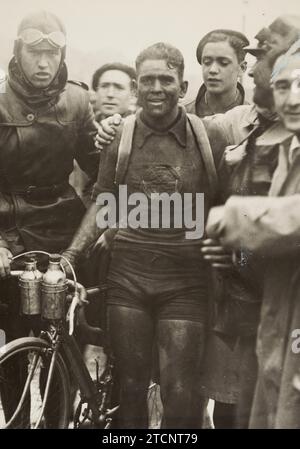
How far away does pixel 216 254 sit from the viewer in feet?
13.8

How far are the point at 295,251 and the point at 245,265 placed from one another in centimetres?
32

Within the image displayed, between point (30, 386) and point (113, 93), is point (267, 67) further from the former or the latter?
point (30, 386)

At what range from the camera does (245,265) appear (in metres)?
4.15

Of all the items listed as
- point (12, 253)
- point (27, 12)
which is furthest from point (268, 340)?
point (27, 12)

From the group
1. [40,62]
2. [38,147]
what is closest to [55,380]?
[38,147]

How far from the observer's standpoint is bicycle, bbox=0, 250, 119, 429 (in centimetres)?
414

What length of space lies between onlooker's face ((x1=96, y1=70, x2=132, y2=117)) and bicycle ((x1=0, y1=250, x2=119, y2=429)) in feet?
3.91

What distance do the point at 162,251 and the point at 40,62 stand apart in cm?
144

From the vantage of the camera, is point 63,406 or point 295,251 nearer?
point 295,251

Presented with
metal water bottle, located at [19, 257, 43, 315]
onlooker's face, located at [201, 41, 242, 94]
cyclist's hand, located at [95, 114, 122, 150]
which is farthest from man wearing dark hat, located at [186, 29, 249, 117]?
metal water bottle, located at [19, 257, 43, 315]

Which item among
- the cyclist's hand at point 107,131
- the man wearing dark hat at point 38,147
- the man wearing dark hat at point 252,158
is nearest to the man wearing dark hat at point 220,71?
the man wearing dark hat at point 252,158

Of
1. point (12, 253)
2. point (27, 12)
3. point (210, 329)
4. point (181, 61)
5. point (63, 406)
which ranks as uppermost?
point (27, 12)

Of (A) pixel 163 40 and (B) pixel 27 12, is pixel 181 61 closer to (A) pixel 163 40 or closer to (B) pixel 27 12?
(A) pixel 163 40

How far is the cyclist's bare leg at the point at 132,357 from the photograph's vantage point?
430 centimetres
